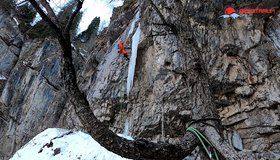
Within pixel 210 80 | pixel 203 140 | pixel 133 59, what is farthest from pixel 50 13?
pixel 133 59

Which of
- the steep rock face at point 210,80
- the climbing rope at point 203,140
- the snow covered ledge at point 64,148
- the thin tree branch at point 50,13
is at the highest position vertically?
the steep rock face at point 210,80

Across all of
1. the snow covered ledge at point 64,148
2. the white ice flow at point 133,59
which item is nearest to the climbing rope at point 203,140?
the snow covered ledge at point 64,148

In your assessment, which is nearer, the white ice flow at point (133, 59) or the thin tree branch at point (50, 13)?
the thin tree branch at point (50, 13)

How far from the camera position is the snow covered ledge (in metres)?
5.41

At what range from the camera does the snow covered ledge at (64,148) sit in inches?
213

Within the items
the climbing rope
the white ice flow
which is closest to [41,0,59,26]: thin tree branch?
the climbing rope

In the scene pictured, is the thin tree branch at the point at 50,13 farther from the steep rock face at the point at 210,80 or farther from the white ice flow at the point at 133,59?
the white ice flow at the point at 133,59

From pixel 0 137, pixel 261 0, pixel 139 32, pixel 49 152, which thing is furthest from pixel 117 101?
pixel 0 137

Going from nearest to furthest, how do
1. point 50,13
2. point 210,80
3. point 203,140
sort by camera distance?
1. point 50,13
2. point 203,140
3. point 210,80

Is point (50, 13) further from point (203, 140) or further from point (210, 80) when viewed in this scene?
point (210, 80)

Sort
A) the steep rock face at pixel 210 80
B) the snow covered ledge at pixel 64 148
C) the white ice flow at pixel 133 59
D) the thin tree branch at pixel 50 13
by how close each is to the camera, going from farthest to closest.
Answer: the white ice flow at pixel 133 59
the steep rock face at pixel 210 80
the snow covered ledge at pixel 64 148
the thin tree branch at pixel 50 13

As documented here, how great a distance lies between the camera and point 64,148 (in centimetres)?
605

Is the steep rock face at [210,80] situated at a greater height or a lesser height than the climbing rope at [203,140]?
greater

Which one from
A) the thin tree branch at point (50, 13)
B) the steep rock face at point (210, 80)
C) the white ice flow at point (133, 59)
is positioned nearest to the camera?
the thin tree branch at point (50, 13)
